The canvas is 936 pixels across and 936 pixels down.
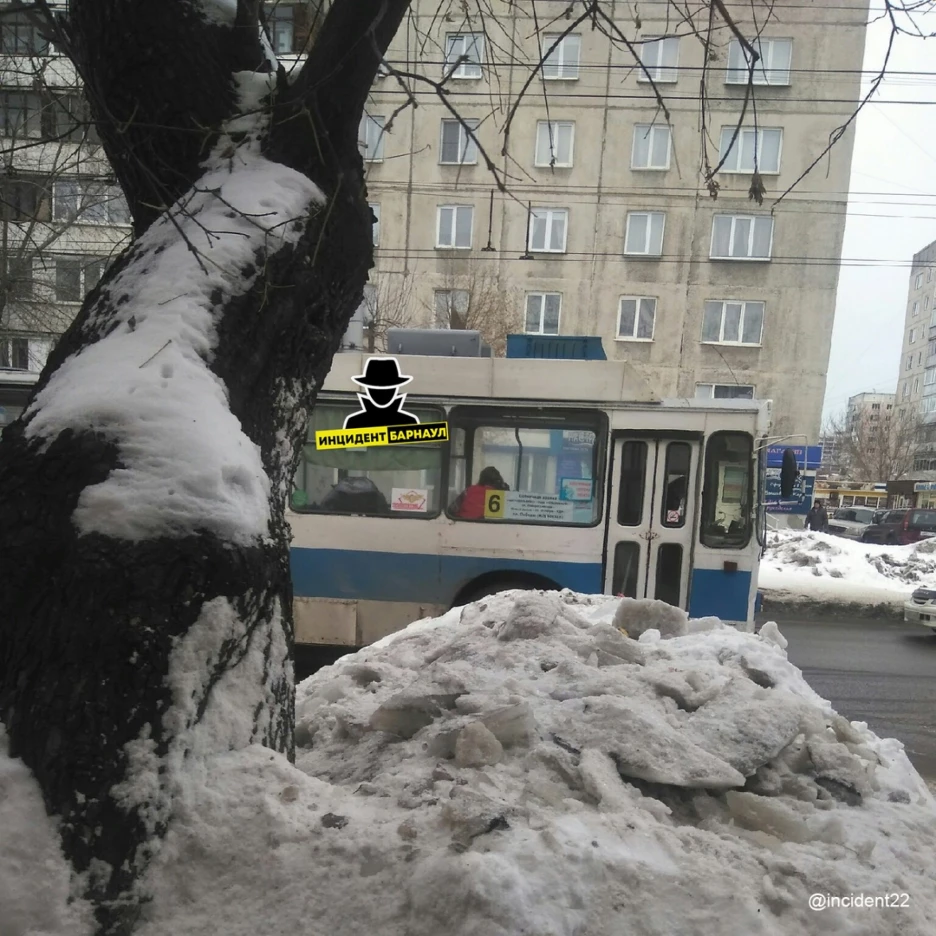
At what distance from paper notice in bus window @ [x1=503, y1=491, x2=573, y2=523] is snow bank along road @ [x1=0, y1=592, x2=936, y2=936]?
10.2 feet

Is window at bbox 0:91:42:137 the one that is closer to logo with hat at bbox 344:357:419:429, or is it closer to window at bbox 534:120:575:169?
logo with hat at bbox 344:357:419:429

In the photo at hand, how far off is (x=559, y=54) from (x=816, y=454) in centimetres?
1555

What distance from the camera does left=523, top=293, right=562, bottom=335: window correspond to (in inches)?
862

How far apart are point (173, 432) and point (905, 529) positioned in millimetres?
26780

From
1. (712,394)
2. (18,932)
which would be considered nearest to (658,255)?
(712,394)

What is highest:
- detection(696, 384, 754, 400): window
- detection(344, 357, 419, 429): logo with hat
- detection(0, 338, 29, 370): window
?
detection(696, 384, 754, 400): window

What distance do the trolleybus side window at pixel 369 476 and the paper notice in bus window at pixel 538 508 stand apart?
0.70 m

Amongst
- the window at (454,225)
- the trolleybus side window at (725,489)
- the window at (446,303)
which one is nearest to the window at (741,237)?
the window at (454,225)

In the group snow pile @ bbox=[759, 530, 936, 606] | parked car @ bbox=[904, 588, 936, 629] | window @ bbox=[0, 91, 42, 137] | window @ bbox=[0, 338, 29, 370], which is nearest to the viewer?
window @ bbox=[0, 91, 42, 137]

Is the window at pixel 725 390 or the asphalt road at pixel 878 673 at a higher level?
the window at pixel 725 390

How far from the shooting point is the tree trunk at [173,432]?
168 cm

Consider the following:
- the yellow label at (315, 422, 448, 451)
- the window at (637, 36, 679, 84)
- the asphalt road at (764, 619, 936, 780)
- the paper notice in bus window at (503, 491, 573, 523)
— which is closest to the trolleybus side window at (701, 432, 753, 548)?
the paper notice in bus window at (503, 491, 573, 523)

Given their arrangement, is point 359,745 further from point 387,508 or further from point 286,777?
point 387,508

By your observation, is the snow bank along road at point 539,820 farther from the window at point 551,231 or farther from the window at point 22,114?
the window at point 551,231
